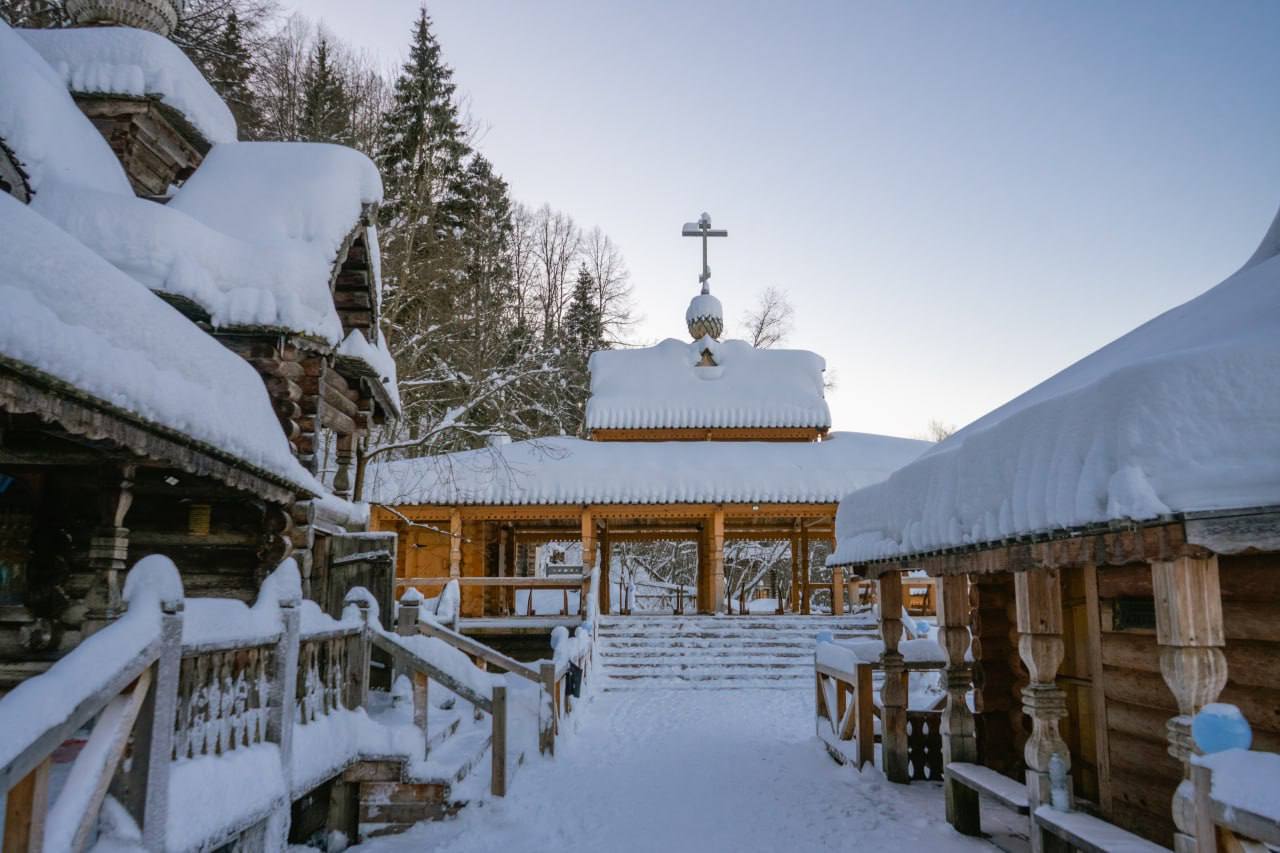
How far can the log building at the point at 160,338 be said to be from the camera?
15.8 ft

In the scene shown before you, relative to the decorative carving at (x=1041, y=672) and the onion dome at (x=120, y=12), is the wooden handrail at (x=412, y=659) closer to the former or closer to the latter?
the decorative carving at (x=1041, y=672)

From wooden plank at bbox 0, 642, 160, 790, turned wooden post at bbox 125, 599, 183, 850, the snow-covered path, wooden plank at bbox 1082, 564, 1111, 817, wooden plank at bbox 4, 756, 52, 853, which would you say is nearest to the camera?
wooden plank at bbox 0, 642, 160, 790

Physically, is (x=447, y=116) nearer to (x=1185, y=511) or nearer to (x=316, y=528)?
(x=316, y=528)

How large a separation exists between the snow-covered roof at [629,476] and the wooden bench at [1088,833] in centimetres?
1584

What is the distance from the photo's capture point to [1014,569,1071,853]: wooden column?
564 cm

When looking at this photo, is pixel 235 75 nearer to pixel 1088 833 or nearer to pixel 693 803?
pixel 693 803

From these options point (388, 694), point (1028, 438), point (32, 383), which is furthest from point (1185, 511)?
point (388, 694)

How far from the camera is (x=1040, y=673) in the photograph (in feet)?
18.9

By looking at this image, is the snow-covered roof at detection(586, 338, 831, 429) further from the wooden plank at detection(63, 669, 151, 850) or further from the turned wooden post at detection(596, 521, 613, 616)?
the wooden plank at detection(63, 669, 151, 850)

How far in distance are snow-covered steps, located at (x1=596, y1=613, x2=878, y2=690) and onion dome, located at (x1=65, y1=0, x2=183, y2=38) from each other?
1289 centimetres

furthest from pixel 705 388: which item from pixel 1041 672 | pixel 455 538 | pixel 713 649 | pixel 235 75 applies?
pixel 1041 672

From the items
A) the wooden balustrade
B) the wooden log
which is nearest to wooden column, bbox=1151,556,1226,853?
the wooden balustrade

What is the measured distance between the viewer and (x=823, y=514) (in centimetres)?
2211

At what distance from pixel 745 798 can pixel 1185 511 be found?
584cm
